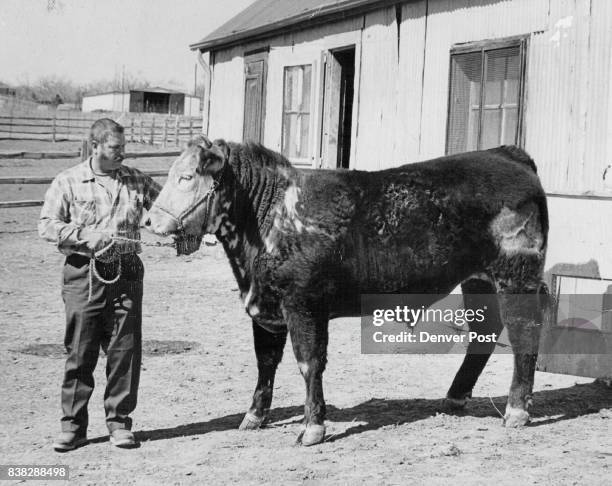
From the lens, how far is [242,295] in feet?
18.6

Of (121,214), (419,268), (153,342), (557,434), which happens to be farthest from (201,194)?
(153,342)

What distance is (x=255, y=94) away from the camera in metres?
14.6

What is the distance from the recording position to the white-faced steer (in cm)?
550

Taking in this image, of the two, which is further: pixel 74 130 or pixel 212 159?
pixel 74 130

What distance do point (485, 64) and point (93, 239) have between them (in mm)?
5360

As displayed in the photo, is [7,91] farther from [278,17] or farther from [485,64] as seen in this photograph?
[485,64]

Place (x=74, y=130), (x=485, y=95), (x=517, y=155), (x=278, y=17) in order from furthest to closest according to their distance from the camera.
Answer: (x=74, y=130) → (x=278, y=17) → (x=485, y=95) → (x=517, y=155)

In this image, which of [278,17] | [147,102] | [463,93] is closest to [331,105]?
[278,17]

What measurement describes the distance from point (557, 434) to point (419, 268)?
136 centimetres

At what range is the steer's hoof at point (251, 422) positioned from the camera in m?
5.84

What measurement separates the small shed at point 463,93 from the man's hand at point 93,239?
373 cm

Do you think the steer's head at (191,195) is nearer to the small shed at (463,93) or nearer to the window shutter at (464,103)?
the small shed at (463,93)

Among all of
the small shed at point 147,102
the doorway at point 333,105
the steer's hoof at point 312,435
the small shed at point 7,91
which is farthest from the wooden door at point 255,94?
the small shed at point 7,91

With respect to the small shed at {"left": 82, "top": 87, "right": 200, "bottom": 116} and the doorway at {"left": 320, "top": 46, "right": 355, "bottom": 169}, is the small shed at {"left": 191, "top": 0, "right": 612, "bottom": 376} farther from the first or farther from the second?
the small shed at {"left": 82, "top": 87, "right": 200, "bottom": 116}
